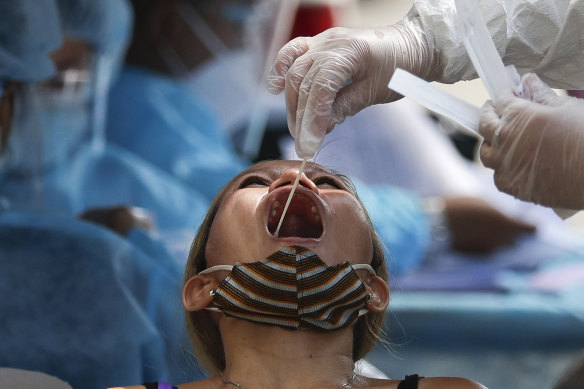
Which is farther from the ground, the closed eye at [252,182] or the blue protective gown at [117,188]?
the closed eye at [252,182]

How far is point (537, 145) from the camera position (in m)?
1.47

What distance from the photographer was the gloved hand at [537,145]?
57.3 inches

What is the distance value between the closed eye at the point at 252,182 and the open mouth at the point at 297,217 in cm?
11

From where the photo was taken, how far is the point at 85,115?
11.2 feet

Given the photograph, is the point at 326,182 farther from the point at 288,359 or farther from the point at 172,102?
the point at 172,102

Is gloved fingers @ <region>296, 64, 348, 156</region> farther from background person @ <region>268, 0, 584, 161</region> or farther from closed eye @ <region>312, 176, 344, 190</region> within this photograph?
closed eye @ <region>312, 176, 344, 190</region>

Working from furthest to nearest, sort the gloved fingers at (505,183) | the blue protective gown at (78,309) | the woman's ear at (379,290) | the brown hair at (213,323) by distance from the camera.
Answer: the blue protective gown at (78,309), the brown hair at (213,323), the woman's ear at (379,290), the gloved fingers at (505,183)

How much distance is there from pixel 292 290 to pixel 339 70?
0.48 m

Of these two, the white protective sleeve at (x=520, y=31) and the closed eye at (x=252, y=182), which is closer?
the white protective sleeve at (x=520, y=31)

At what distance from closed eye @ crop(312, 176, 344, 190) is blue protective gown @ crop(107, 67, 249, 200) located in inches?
78.6

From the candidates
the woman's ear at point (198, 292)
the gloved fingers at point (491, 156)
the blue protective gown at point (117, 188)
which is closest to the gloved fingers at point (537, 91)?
the gloved fingers at point (491, 156)

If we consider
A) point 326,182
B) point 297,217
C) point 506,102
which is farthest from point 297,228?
point 506,102

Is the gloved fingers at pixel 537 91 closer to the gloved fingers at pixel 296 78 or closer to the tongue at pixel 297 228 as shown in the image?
the gloved fingers at pixel 296 78

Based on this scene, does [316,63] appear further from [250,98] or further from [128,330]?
[250,98]
